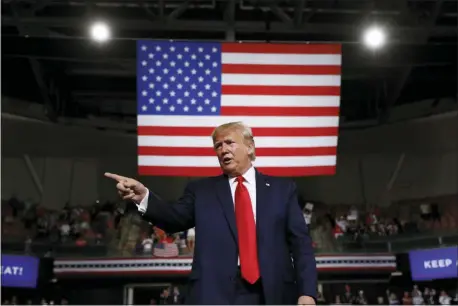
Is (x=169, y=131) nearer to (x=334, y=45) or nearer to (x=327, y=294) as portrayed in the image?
(x=334, y=45)

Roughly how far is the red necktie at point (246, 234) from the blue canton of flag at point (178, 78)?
14.3 ft

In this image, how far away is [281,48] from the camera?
6.81 metres

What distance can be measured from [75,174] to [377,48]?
436cm

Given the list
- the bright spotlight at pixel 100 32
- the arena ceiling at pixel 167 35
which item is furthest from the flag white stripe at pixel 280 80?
the bright spotlight at pixel 100 32

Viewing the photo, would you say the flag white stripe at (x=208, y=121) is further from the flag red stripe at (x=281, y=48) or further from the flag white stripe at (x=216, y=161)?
the flag red stripe at (x=281, y=48)

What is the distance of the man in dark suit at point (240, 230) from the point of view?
2.24 meters

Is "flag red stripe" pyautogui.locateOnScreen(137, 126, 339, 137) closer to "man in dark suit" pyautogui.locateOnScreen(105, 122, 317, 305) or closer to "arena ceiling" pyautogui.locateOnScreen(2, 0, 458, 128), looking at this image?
"arena ceiling" pyautogui.locateOnScreen(2, 0, 458, 128)

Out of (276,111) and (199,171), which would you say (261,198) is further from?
(276,111)

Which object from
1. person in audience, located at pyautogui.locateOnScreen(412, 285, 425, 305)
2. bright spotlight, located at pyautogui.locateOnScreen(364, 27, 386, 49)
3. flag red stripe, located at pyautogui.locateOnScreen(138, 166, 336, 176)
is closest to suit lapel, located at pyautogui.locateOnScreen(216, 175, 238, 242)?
flag red stripe, located at pyautogui.locateOnScreen(138, 166, 336, 176)

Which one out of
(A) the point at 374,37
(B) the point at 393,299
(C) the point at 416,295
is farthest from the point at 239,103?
(C) the point at 416,295

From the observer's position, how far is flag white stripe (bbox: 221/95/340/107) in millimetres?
6648

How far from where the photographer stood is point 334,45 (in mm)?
6809

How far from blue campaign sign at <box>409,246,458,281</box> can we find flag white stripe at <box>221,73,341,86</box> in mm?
2494

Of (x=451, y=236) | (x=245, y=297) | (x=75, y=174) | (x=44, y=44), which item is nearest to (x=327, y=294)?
(x=451, y=236)
